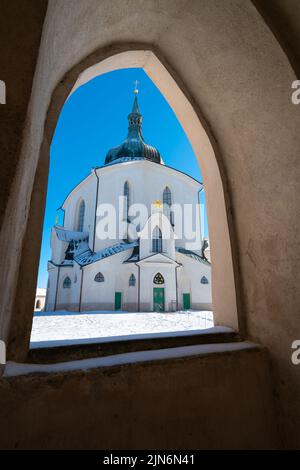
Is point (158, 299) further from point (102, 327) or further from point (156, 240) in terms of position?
point (102, 327)

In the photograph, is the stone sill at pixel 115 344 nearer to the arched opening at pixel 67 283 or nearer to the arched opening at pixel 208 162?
the arched opening at pixel 208 162

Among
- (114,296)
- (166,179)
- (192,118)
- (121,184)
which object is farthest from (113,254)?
(192,118)

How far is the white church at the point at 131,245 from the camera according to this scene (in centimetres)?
1842

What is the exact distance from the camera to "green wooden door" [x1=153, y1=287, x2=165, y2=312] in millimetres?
17984

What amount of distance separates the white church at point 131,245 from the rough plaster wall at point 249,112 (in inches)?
656

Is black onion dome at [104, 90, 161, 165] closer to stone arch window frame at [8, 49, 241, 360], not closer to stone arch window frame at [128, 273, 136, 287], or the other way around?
stone arch window frame at [128, 273, 136, 287]

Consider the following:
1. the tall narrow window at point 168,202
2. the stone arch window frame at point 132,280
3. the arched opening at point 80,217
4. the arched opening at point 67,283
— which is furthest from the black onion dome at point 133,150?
the arched opening at point 67,283

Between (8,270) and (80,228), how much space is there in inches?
1020

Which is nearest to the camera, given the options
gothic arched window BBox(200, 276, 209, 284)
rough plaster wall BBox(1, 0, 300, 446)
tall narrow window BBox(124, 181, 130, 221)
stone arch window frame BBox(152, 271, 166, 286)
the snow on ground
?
rough plaster wall BBox(1, 0, 300, 446)

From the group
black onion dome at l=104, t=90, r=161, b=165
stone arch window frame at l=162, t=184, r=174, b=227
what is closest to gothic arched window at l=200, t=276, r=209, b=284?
stone arch window frame at l=162, t=184, r=174, b=227

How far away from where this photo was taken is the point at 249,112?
74.4 inches

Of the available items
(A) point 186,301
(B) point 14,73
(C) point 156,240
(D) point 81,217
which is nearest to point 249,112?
(B) point 14,73

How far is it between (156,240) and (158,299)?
517 cm

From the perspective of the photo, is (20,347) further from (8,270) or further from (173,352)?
(173,352)
